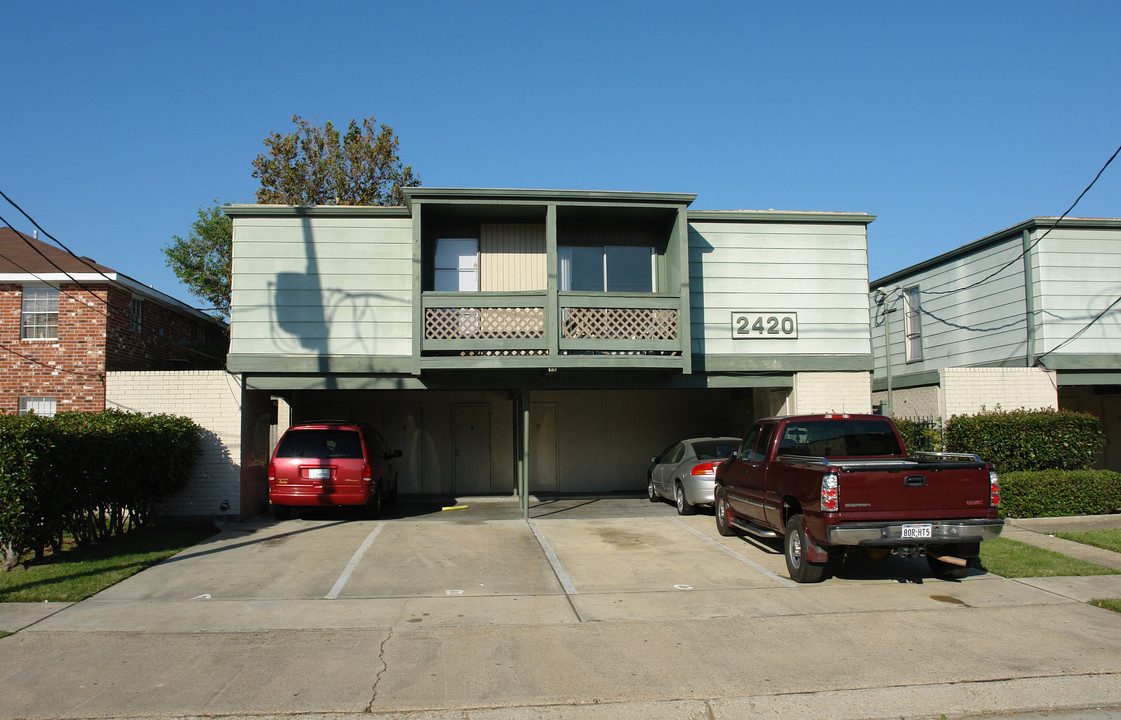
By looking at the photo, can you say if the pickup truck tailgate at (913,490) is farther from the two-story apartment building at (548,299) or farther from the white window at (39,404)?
the white window at (39,404)

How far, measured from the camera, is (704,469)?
44.4 feet

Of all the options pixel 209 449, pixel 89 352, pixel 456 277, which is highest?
pixel 456 277

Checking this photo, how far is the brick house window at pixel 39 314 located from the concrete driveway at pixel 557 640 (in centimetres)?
960

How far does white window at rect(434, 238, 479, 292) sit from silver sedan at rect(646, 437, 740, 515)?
514 cm

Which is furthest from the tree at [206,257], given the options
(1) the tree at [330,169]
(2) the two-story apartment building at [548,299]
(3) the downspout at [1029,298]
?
(3) the downspout at [1029,298]

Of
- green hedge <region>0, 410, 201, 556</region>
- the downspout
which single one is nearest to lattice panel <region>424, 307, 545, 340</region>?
green hedge <region>0, 410, 201, 556</region>

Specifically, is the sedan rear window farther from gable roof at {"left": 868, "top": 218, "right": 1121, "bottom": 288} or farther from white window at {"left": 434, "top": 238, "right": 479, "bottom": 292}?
gable roof at {"left": 868, "top": 218, "right": 1121, "bottom": 288}

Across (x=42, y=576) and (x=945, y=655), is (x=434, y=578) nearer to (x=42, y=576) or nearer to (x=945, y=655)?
(x=42, y=576)

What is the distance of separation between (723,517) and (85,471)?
8.70 meters

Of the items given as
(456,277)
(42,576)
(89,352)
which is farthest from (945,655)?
(89,352)

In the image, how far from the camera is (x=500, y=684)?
18.4 ft

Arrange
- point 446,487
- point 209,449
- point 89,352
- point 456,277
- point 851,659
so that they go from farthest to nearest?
point 446,487, point 89,352, point 456,277, point 209,449, point 851,659

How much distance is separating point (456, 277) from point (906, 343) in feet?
40.4

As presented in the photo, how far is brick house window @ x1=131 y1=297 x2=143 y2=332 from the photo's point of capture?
58.7ft
